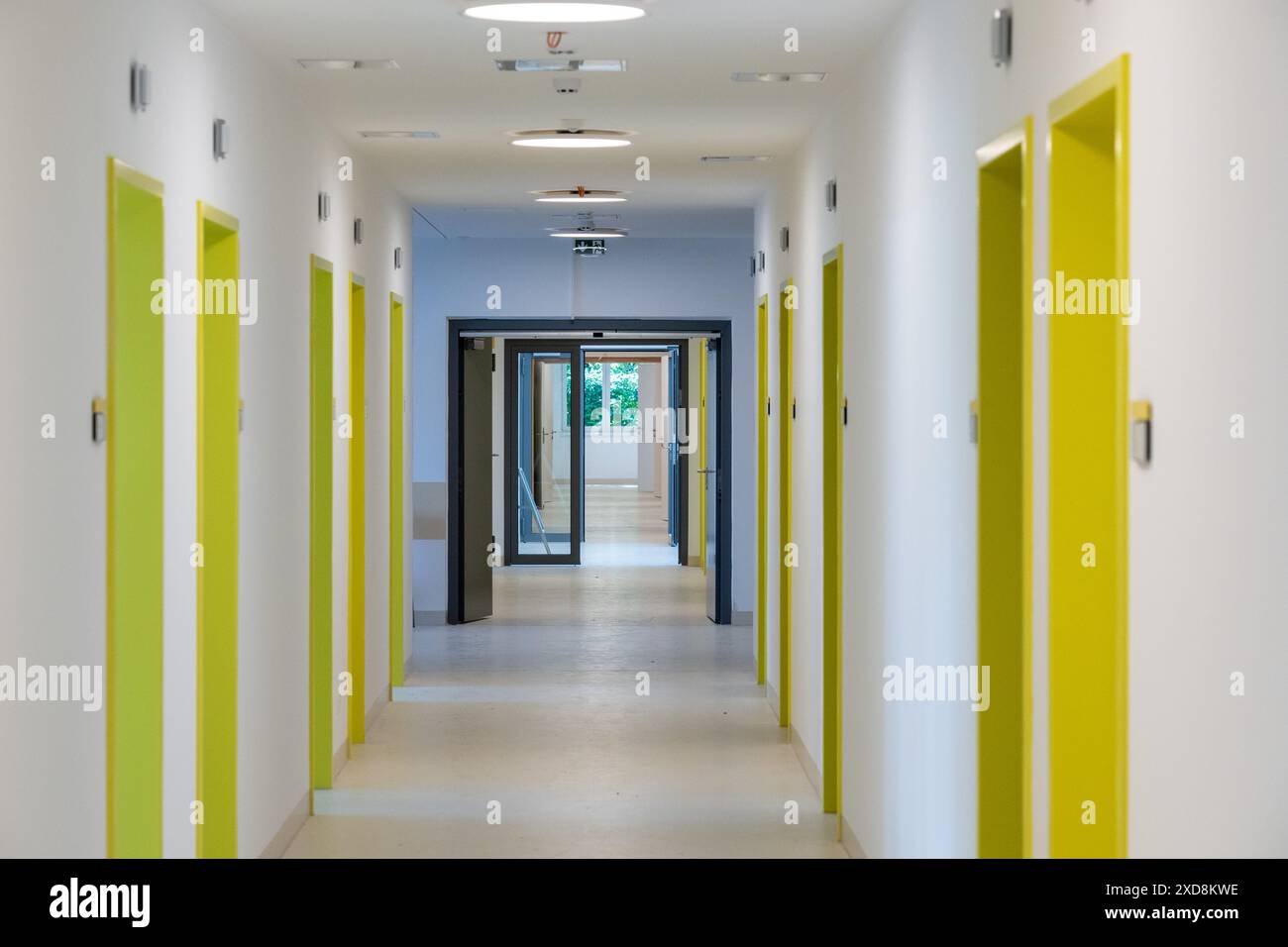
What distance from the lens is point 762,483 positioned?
9.45m

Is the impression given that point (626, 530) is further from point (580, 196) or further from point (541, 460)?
point (580, 196)

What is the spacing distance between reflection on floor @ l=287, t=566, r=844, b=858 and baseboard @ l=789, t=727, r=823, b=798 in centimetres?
5

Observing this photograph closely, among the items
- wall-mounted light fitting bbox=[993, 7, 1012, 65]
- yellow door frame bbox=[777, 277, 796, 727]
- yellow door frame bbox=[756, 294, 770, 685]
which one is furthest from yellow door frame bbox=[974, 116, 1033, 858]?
yellow door frame bbox=[756, 294, 770, 685]

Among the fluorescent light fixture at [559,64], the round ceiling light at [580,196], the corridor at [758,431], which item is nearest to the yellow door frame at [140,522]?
the corridor at [758,431]

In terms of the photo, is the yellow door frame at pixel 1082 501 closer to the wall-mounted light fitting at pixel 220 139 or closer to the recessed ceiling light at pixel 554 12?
the recessed ceiling light at pixel 554 12

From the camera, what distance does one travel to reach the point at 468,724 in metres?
8.34

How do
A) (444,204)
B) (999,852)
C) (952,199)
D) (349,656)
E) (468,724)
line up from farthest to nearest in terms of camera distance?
(444,204)
(468,724)
(349,656)
(952,199)
(999,852)

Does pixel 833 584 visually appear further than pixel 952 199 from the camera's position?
Yes

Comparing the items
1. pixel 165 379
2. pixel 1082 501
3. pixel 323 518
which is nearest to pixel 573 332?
pixel 323 518

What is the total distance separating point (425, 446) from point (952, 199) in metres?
8.41

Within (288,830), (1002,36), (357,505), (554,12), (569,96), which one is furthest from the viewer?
(357,505)

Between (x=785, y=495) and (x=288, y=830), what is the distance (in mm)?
3293
